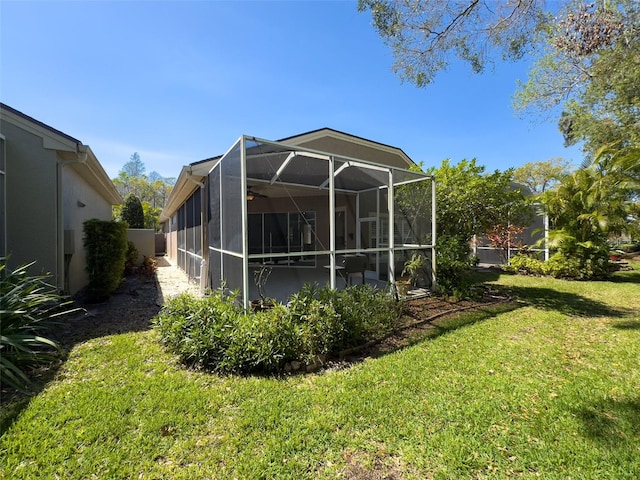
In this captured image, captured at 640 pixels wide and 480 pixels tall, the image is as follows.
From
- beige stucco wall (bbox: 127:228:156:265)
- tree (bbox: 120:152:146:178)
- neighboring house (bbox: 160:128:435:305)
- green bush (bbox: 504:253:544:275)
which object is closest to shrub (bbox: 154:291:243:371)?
neighboring house (bbox: 160:128:435:305)

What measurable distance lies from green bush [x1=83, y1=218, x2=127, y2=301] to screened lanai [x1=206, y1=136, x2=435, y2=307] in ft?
7.13

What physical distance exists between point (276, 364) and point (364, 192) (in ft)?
23.9

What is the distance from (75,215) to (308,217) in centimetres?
717

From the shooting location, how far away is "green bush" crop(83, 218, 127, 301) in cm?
637

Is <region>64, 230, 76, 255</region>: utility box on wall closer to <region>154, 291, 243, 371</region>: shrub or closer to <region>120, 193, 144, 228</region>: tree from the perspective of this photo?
<region>154, 291, 243, 371</region>: shrub

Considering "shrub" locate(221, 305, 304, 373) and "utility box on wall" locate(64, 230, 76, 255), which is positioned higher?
"utility box on wall" locate(64, 230, 76, 255)

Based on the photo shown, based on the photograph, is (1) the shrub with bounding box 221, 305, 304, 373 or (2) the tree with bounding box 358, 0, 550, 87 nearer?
(1) the shrub with bounding box 221, 305, 304, 373

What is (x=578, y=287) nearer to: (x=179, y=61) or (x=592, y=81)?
(x=592, y=81)

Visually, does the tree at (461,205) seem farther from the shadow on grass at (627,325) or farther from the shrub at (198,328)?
the shrub at (198,328)

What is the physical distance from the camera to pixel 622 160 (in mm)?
8953

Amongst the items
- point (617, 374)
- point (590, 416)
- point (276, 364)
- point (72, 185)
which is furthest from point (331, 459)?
point (72, 185)

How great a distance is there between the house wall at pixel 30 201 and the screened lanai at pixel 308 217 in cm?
281

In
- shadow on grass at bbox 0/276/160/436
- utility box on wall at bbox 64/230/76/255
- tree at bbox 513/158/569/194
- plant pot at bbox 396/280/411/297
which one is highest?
tree at bbox 513/158/569/194

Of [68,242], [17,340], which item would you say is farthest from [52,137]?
[17,340]
